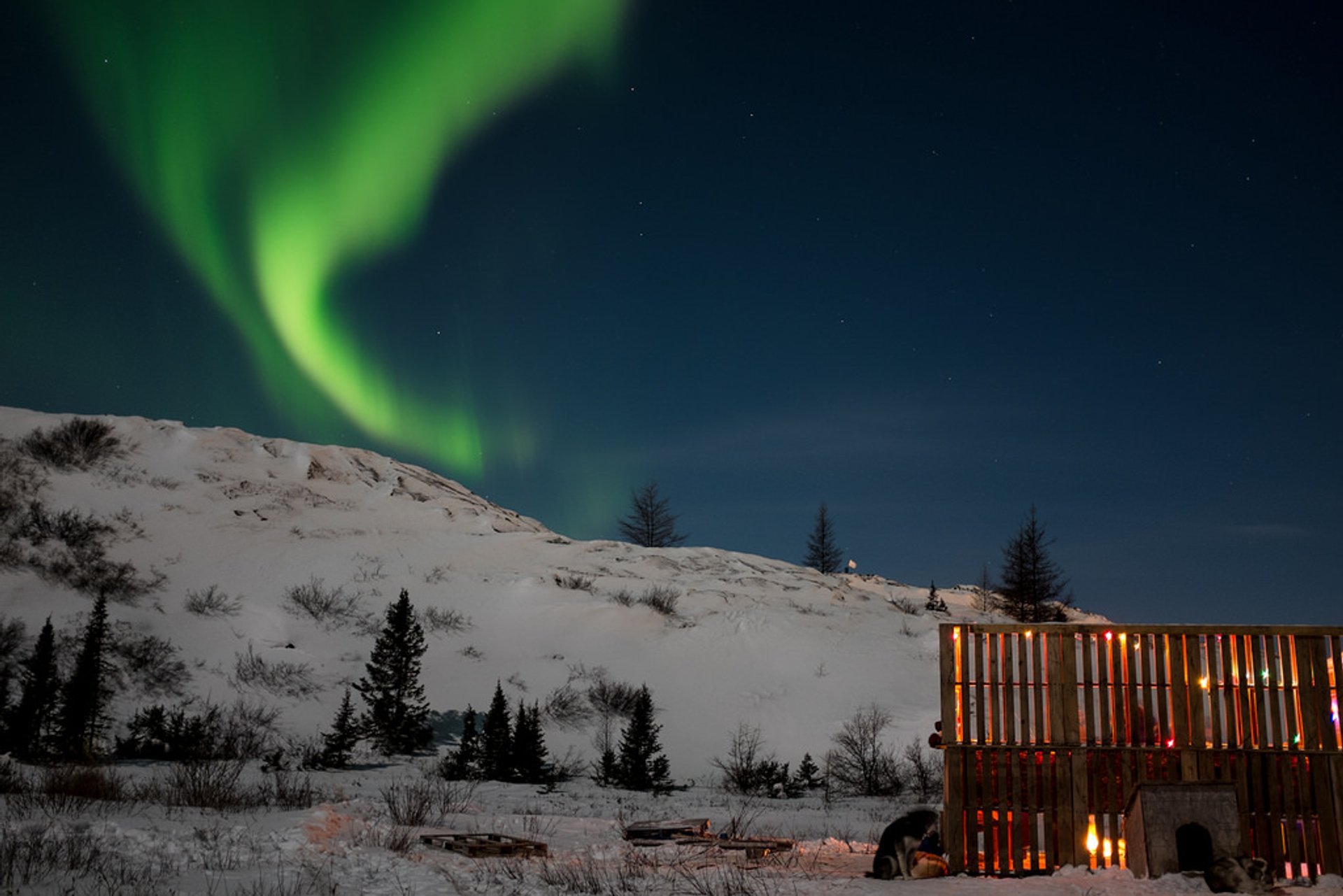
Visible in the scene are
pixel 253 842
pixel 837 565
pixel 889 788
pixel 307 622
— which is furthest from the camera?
pixel 837 565

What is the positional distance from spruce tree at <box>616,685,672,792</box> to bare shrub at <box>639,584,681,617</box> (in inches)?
683

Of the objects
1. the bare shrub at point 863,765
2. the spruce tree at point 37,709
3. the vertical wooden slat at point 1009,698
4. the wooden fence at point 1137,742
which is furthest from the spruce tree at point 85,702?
the vertical wooden slat at point 1009,698

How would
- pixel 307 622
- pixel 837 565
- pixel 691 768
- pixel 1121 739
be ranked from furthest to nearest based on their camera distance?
pixel 837 565, pixel 307 622, pixel 691 768, pixel 1121 739

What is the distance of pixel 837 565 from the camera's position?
8106 centimetres

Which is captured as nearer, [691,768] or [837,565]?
[691,768]

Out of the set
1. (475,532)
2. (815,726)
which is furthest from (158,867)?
(475,532)

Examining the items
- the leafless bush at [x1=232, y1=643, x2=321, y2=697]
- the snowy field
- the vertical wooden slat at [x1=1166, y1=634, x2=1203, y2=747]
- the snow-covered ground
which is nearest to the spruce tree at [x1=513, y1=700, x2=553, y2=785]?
the snow-covered ground

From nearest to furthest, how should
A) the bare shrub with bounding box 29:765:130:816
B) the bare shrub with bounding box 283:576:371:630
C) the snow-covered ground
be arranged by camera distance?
the snow-covered ground < the bare shrub with bounding box 29:765:130:816 < the bare shrub with bounding box 283:576:371:630

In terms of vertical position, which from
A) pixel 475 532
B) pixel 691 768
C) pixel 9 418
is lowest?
pixel 691 768

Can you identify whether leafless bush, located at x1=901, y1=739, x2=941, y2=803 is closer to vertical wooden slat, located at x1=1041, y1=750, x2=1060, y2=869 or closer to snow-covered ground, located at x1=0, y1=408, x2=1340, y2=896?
snow-covered ground, located at x1=0, y1=408, x2=1340, y2=896

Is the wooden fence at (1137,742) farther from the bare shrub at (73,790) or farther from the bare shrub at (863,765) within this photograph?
the bare shrub at (863,765)

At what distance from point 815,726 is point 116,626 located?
25.3 meters

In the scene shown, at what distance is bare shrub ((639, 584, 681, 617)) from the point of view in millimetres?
45719

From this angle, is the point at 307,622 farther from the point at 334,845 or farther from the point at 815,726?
the point at 334,845
